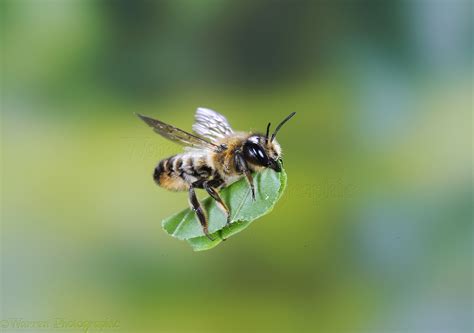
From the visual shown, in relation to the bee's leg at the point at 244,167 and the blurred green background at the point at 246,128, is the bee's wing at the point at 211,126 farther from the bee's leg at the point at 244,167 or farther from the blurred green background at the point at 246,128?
the blurred green background at the point at 246,128

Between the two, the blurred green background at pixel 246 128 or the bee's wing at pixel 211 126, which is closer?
the bee's wing at pixel 211 126

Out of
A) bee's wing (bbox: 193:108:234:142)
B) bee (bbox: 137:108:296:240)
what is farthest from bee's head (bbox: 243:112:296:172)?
bee's wing (bbox: 193:108:234:142)

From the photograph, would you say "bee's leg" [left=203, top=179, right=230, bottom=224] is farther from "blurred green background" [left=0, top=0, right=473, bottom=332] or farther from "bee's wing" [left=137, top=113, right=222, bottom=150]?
"blurred green background" [left=0, top=0, right=473, bottom=332]

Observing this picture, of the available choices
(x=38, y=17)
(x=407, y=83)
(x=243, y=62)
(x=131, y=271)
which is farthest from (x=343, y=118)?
(x=38, y=17)

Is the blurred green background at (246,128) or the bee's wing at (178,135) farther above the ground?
the blurred green background at (246,128)

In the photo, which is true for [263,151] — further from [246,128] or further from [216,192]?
[246,128]

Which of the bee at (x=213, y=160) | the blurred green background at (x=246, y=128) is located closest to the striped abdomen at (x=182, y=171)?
the bee at (x=213, y=160)
